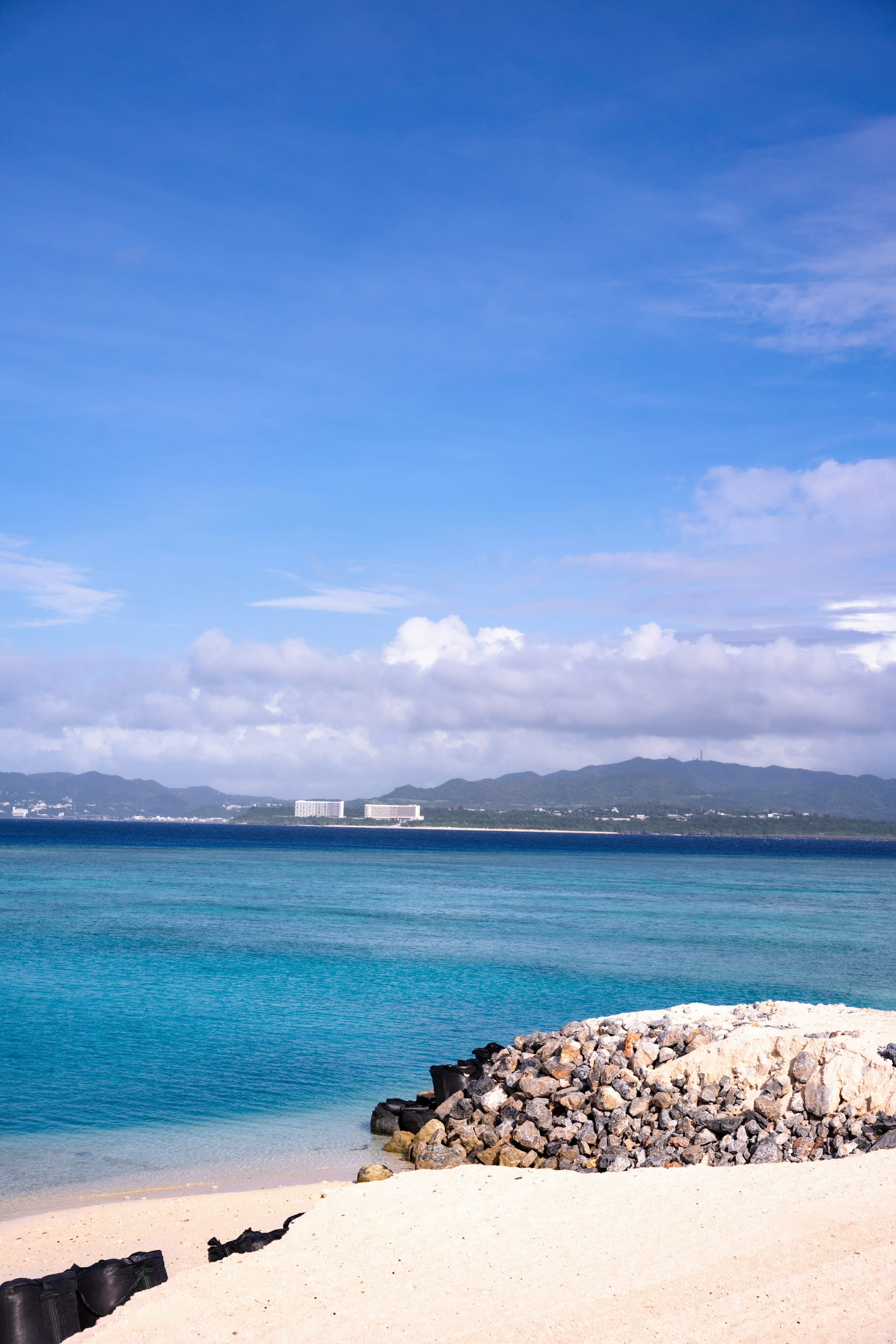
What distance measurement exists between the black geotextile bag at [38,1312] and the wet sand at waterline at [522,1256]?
32cm

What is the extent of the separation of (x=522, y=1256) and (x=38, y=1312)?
435 centimetres

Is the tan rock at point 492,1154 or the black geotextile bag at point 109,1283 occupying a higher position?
the black geotextile bag at point 109,1283

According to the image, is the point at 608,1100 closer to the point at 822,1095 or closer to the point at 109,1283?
the point at 822,1095

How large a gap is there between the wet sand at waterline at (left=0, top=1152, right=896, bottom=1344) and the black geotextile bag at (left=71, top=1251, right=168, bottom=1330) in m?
0.12

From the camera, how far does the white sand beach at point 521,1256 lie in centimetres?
777

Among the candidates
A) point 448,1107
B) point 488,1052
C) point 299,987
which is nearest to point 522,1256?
point 448,1107

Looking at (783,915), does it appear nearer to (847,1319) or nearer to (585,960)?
(585,960)

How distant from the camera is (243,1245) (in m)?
9.65

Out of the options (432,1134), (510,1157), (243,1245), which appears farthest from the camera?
(432,1134)

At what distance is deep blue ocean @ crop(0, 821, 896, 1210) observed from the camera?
583 inches

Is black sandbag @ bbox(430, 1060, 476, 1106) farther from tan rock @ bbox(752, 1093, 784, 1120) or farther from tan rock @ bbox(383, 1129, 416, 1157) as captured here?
tan rock @ bbox(752, 1093, 784, 1120)

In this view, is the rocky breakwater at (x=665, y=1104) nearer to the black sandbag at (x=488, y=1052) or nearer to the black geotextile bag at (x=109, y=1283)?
the black sandbag at (x=488, y=1052)

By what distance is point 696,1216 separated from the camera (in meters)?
10.1

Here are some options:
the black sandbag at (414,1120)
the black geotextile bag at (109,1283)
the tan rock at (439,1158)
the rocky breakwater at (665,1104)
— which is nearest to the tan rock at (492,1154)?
the rocky breakwater at (665,1104)
